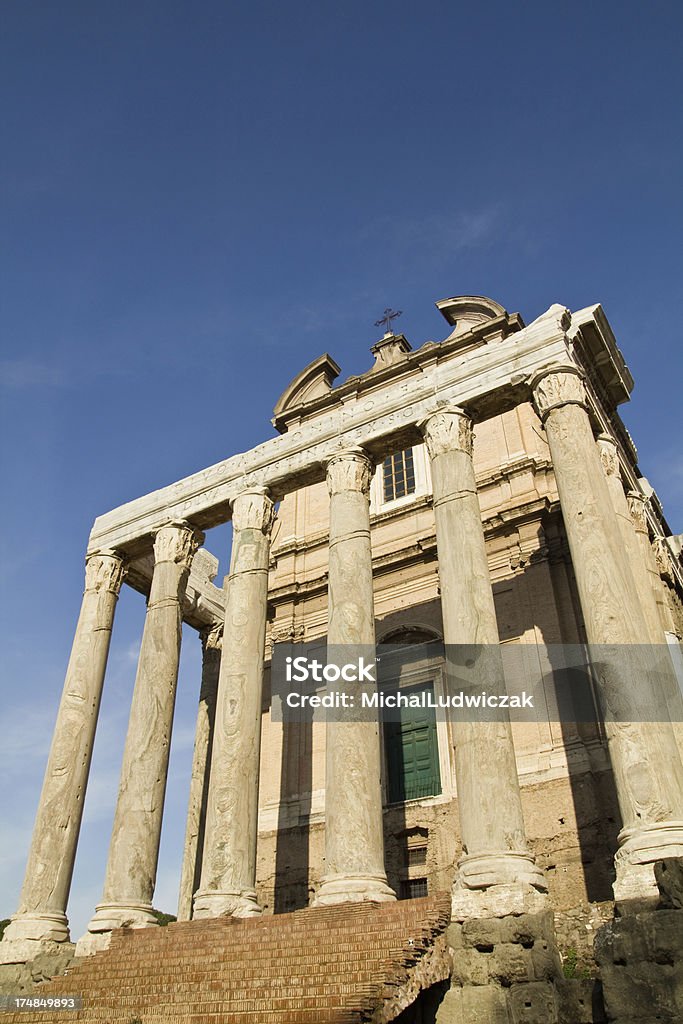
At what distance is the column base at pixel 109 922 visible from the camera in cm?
1442

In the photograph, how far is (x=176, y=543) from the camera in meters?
19.6

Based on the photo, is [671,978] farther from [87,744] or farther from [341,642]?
[87,744]

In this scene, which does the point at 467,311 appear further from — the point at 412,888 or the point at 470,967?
the point at 470,967

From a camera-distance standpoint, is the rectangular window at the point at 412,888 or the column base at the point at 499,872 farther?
the rectangular window at the point at 412,888

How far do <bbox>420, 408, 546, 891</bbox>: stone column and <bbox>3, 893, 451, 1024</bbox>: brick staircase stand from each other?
3.43ft

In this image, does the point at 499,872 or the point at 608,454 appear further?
the point at 608,454

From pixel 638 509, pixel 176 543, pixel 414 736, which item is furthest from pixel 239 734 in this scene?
pixel 638 509

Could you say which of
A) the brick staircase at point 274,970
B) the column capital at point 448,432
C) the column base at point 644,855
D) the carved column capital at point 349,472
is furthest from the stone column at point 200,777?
the column base at point 644,855

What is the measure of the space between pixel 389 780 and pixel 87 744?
24.4 ft

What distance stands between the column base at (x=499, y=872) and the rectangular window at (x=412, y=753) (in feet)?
26.1

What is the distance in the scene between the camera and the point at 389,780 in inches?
794

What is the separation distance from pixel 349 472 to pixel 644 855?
31.7ft

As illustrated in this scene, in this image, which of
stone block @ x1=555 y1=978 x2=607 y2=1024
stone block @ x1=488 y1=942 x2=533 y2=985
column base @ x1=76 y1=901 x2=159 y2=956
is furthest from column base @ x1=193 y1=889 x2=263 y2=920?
stone block @ x1=555 y1=978 x2=607 y2=1024

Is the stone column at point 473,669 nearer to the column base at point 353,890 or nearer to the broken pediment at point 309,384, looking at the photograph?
the column base at point 353,890
